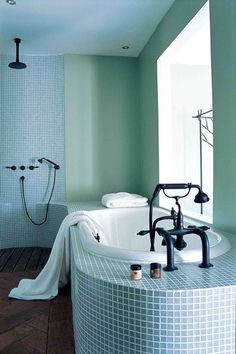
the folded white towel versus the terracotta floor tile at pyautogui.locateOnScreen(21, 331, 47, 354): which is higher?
the folded white towel

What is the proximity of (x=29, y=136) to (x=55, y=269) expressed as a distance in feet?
6.36

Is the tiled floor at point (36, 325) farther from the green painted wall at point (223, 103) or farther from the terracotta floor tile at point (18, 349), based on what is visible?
the green painted wall at point (223, 103)

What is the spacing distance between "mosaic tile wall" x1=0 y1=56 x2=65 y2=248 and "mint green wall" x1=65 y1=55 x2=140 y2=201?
0.13m

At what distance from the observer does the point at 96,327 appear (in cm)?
106

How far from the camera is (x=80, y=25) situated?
291 centimetres

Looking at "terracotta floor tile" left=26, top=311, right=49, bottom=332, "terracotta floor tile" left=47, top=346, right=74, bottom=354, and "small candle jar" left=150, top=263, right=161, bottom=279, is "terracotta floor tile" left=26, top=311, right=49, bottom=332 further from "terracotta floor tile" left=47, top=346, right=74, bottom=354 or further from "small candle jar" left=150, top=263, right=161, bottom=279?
"small candle jar" left=150, top=263, right=161, bottom=279

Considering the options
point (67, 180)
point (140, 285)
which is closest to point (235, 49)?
point (140, 285)

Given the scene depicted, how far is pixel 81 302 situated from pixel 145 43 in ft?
9.97

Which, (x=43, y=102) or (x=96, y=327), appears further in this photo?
(x=43, y=102)

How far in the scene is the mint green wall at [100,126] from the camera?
3.64 metres

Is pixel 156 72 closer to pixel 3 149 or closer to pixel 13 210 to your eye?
pixel 3 149

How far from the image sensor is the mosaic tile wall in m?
3.54

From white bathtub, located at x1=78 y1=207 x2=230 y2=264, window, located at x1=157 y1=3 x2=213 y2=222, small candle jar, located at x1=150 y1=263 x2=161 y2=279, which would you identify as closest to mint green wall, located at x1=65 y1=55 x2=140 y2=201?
window, located at x1=157 y1=3 x2=213 y2=222

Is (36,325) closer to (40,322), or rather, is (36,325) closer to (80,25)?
(40,322)
